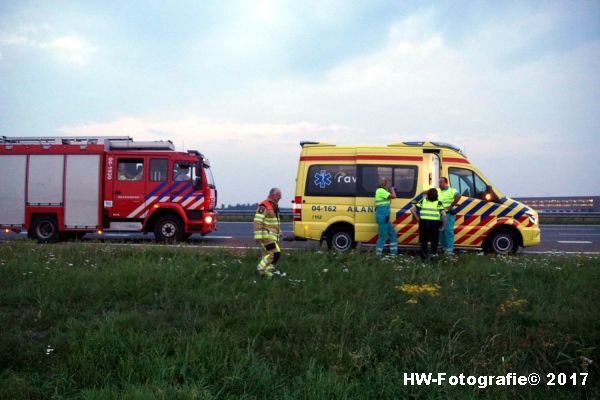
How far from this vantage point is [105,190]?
1345cm

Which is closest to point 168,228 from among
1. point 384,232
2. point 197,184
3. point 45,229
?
point 197,184

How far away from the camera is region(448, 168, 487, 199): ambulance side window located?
11.0 m

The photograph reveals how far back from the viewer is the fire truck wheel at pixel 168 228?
13.3m

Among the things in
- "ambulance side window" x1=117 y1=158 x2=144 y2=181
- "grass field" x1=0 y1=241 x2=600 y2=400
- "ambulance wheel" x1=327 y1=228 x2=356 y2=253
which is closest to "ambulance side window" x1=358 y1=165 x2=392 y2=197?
"ambulance wheel" x1=327 y1=228 x2=356 y2=253

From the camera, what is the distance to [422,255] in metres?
9.73

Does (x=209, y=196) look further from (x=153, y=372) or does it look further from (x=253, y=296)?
(x=153, y=372)

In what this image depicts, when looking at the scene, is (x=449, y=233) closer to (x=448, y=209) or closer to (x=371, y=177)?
(x=448, y=209)

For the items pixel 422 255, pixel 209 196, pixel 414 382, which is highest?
pixel 209 196

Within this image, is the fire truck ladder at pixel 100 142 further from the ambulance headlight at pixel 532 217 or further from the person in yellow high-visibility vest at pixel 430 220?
the ambulance headlight at pixel 532 217

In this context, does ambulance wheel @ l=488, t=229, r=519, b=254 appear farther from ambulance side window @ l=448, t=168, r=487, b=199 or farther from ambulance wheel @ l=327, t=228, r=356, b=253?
ambulance wheel @ l=327, t=228, r=356, b=253

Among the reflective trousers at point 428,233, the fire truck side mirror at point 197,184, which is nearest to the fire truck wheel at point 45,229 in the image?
the fire truck side mirror at point 197,184

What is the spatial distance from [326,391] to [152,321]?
2412mm

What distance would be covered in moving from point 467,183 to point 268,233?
19.7 feet

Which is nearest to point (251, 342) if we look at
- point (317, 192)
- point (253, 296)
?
point (253, 296)
